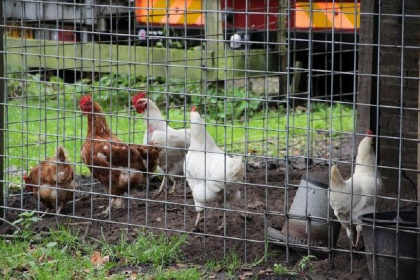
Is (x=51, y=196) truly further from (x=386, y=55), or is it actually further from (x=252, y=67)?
(x=252, y=67)

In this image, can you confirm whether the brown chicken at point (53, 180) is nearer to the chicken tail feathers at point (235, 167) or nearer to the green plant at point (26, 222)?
the green plant at point (26, 222)

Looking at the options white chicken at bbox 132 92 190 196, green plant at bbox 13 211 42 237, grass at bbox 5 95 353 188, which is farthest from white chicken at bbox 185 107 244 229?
grass at bbox 5 95 353 188

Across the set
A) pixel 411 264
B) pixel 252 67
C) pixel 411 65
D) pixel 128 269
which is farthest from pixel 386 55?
pixel 252 67

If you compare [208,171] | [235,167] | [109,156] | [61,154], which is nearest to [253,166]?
[109,156]

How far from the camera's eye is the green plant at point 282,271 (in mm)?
6061

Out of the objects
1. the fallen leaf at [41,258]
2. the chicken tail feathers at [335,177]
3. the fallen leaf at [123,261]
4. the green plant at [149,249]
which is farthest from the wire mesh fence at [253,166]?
the fallen leaf at [41,258]

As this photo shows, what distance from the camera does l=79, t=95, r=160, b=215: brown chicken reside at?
7660 millimetres

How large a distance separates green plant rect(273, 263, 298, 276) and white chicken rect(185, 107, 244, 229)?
74 centimetres

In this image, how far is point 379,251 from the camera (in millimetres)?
5777

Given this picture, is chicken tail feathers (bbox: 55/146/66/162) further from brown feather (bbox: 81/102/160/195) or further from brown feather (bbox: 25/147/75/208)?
brown feather (bbox: 81/102/160/195)

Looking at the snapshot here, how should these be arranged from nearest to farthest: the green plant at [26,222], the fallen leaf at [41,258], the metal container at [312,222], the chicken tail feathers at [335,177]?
1. the chicken tail feathers at [335,177]
2. the metal container at [312,222]
3. the fallen leaf at [41,258]
4. the green plant at [26,222]

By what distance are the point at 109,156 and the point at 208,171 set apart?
1149 mm

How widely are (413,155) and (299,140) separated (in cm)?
350

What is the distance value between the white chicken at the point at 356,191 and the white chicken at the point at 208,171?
88 cm
